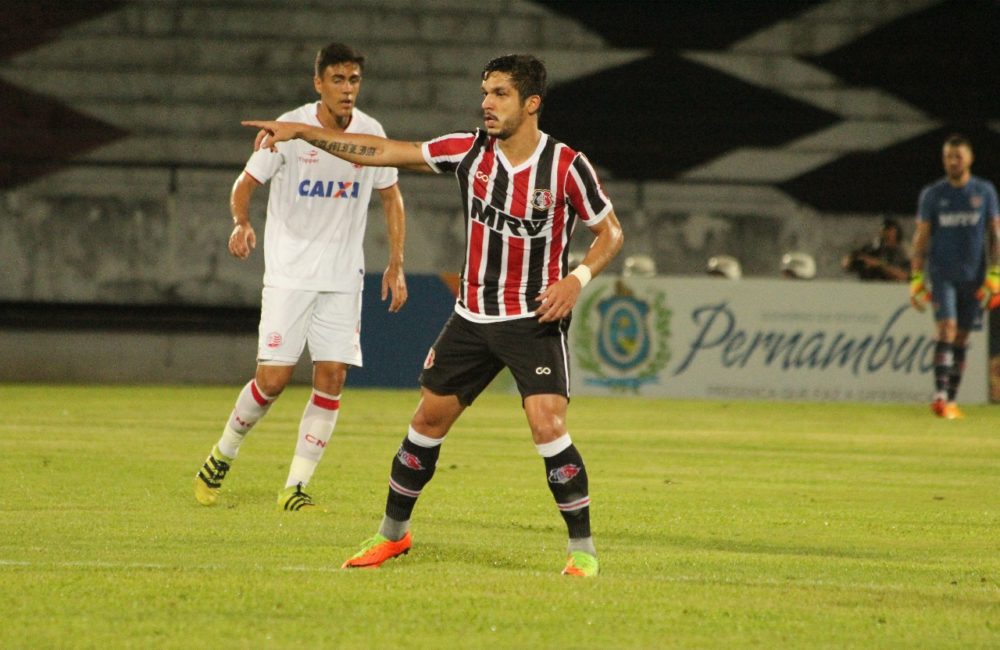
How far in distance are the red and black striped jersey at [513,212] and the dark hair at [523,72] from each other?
0.61ft

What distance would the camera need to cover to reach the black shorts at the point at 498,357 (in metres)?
5.30

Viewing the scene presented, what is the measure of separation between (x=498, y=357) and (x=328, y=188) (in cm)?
229

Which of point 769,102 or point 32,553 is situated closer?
point 32,553

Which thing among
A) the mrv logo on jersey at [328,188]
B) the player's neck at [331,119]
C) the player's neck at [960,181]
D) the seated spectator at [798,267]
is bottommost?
the seated spectator at [798,267]

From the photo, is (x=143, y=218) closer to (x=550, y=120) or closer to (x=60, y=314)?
(x=60, y=314)

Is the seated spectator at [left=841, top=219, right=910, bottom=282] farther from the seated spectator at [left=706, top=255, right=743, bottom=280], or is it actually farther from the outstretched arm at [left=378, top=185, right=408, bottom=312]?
the outstretched arm at [left=378, top=185, right=408, bottom=312]

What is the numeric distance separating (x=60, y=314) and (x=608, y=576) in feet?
46.8

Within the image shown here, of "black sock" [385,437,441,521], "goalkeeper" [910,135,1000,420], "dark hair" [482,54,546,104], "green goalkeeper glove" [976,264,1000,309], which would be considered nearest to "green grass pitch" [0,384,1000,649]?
"black sock" [385,437,441,521]

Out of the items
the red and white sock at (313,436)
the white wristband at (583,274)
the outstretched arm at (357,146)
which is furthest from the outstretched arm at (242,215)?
the white wristband at (583,274)

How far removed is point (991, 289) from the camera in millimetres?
13750

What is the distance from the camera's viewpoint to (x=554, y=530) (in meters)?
6.49

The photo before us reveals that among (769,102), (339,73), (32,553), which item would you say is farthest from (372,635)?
(769,102)

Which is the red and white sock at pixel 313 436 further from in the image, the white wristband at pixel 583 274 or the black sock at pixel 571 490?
the white wristband at pixel 583 274

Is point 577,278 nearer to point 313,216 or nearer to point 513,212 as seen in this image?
point 513,212
